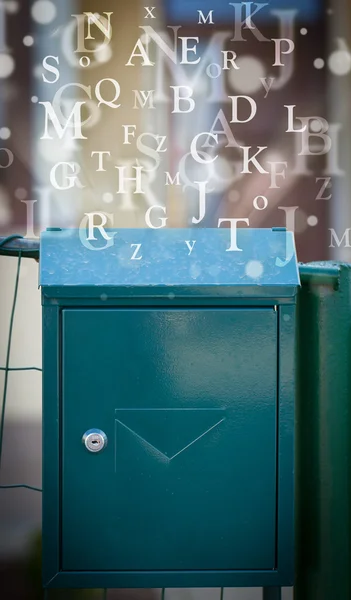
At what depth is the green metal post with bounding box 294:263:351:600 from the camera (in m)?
1.47

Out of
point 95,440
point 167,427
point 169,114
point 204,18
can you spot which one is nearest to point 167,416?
point 167,427

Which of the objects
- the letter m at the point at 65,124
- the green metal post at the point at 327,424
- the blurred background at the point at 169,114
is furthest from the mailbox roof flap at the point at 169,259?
the letter m at the point at 65,124

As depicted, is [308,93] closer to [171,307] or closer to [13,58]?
[13,58]

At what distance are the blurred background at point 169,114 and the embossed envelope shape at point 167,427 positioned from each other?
1.77 m

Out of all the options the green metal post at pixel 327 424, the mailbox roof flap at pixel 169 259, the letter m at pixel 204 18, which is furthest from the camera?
the letter m at pixel 204 18

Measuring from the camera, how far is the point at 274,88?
10.1 ft

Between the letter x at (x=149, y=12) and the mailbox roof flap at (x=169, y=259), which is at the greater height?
the letter x at (x=149, y=12)

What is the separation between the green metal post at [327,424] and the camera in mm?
1471

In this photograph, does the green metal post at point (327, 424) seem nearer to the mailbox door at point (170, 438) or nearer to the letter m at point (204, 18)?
the mailbox door at point (170, 438)

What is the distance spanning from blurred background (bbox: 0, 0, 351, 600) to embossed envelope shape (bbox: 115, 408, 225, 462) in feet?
5.81

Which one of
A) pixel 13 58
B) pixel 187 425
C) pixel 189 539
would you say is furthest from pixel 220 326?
pixel 13 58

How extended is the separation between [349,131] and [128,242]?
2.05 meters

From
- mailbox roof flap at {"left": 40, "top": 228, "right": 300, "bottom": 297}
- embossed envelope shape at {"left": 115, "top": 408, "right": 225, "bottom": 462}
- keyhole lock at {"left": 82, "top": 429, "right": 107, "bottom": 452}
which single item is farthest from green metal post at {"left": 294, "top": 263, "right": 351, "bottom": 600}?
keyhole lock at {"left": 82, "top": 429, "right": 107, "bottom": 452}

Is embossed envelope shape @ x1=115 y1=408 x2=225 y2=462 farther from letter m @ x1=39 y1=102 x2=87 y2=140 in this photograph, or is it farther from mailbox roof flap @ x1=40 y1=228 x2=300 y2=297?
letter m @ x1=39 y1=102 x2=87 y2=140
